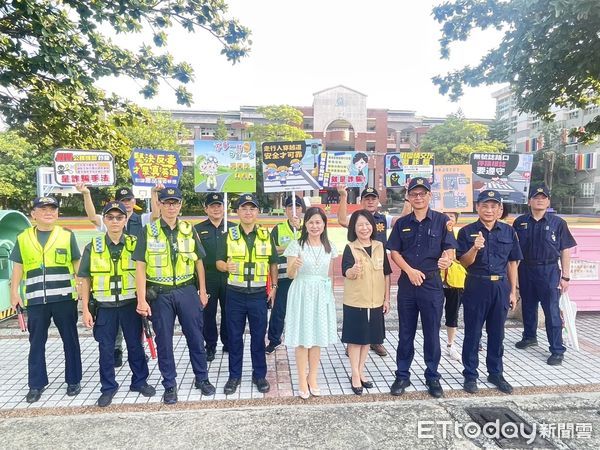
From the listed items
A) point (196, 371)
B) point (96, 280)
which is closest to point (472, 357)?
point (196, 371)

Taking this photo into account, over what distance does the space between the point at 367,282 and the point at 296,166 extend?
8.41 feet

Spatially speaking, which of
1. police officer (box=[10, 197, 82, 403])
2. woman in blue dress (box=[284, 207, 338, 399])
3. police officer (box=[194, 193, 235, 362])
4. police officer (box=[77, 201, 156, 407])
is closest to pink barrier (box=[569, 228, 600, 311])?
woman in blue dress (box=[284, 207, 338, 399])

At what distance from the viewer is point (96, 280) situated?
365 cm

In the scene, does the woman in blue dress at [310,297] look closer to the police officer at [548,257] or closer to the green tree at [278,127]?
the police officer at [548,257]

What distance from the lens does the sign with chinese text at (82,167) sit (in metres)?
5.23

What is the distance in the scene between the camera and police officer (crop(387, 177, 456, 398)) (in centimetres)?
378

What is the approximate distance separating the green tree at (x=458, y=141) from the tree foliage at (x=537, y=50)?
32993mm

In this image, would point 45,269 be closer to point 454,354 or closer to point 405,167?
point 454,354

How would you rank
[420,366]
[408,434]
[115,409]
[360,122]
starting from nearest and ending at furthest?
[408,434] < [115,409] < [420,366] < [360,122]

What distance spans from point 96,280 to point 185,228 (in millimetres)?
956

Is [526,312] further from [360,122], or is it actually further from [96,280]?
[360,122]

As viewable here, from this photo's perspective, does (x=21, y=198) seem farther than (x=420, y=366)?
Yes

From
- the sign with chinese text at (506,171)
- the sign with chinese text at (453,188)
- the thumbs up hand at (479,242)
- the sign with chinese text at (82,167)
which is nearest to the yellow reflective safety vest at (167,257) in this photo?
the sign with chinese text at (82,167)

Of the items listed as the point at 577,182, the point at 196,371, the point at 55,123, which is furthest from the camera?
the point at 577,182
